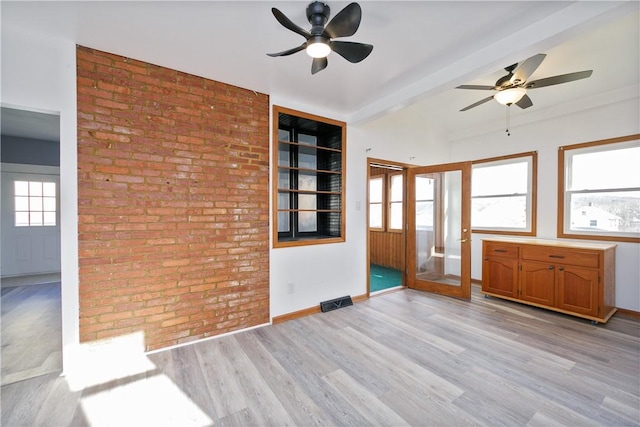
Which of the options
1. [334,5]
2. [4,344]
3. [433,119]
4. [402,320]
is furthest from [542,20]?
[4,344]

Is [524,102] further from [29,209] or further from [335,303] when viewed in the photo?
[29,209]

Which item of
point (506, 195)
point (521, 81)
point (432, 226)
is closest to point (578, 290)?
point (506, 195)

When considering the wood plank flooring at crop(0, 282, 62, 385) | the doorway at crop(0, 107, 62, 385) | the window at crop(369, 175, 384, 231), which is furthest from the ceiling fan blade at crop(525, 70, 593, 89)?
the doorway at crop(0, 107, 62, 385)

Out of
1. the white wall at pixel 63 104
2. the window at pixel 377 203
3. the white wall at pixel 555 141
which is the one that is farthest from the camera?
the window at pixel 377 203

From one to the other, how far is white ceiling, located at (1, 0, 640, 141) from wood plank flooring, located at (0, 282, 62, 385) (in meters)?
2.64

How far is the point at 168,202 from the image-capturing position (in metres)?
2.57

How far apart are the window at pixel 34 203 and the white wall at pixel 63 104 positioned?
15.5 feet

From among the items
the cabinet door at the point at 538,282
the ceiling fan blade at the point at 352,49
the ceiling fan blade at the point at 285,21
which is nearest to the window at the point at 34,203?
the ceiling fan blade at the point at 285,21

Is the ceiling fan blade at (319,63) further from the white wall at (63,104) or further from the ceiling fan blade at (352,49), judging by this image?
the white wall at (63,104)

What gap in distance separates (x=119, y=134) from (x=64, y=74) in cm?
56

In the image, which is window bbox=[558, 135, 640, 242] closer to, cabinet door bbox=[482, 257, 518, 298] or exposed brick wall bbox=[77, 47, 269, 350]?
cabinet door bbox=[482, 257, 518, 298]

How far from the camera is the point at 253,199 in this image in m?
3.06

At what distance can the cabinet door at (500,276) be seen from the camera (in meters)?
3.75

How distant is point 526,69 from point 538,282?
8.71 feet
